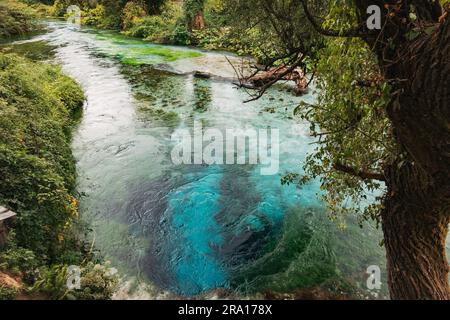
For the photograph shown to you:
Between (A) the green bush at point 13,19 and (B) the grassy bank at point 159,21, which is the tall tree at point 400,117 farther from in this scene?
(A) the green bush at point 13,19

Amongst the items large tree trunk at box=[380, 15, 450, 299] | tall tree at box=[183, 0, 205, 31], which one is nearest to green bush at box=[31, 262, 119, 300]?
large tree trunk at box=[380, 15, 450, 299]

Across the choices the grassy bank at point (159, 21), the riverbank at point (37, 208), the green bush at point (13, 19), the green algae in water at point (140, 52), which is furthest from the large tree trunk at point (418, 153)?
the green bush at point (13, 19)

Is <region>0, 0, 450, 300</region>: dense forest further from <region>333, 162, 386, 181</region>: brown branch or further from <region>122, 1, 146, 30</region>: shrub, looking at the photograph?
<region>122, 1, 146, 30</region>: shrub

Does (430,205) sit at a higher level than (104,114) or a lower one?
higher


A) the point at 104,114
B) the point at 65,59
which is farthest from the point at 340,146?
the point at 65,59

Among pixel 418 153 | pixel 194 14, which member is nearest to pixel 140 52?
pixel 194 14

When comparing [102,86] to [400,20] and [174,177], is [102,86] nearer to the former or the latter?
[174,177]

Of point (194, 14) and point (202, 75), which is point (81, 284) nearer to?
point (202, 75)
